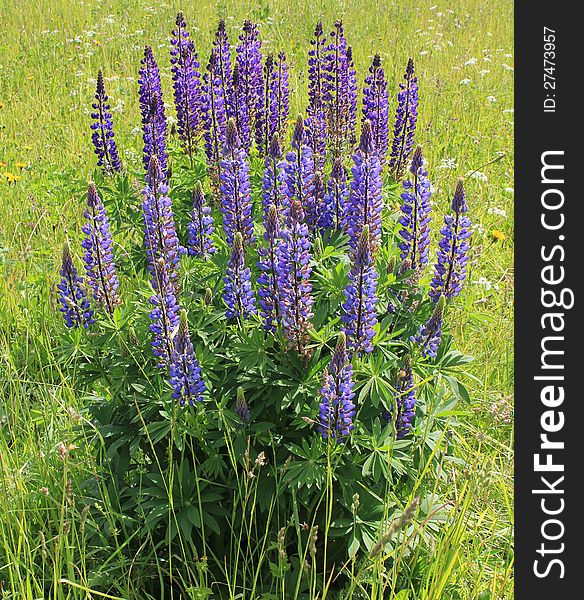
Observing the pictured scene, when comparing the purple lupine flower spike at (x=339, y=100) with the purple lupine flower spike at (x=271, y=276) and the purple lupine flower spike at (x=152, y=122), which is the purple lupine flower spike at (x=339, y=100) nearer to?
the purple lupine flower spike at (x=152, y=122)

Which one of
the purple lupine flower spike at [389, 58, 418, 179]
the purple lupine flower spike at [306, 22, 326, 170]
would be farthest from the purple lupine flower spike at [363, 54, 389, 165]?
the purple lupine flower spike at [306, 22, 326, 170]

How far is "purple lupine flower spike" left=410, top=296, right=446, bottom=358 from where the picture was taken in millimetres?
2184

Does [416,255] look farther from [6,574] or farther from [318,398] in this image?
[6,574]

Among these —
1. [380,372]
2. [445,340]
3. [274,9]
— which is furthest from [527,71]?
[274,9]

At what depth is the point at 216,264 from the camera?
2518 millimetres

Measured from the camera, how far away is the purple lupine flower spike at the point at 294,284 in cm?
216

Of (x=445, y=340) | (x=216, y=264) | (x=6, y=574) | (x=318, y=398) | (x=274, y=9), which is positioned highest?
(x=274, y=9)

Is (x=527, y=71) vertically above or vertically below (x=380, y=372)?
above

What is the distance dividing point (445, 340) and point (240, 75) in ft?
6.56

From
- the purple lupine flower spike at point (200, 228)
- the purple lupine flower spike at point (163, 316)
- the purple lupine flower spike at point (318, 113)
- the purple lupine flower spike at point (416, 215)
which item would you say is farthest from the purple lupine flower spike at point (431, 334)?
the purple lupine flower spike at point (318, 113)

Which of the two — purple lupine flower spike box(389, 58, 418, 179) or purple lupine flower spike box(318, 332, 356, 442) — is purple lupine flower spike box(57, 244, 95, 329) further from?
purple lupine flower spike box(389, 58, 418, 179)

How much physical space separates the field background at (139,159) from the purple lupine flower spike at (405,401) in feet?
0.76

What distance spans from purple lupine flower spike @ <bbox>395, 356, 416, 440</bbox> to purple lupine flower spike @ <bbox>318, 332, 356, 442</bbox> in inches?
7.0

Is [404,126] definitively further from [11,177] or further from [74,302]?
[11,177]
